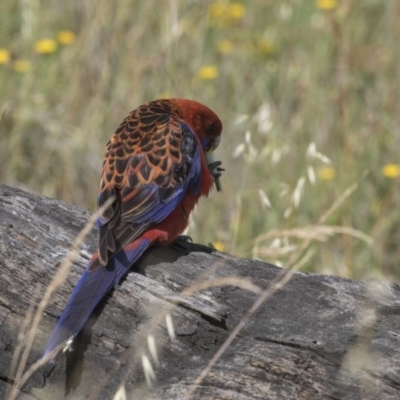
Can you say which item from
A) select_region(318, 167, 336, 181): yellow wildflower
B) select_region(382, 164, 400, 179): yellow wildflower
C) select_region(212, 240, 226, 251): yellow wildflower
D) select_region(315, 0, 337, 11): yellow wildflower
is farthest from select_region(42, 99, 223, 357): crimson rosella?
select_region(315, 0, 337, 11): yellow wildflower

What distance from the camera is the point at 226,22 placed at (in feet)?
19.5

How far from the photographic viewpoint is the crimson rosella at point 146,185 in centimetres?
285

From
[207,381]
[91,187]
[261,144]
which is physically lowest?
[91,187]

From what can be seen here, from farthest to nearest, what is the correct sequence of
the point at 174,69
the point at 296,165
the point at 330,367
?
the point at 296,165, the point at 174,69, the point at 330,367

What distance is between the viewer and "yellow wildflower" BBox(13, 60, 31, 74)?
16.9ft

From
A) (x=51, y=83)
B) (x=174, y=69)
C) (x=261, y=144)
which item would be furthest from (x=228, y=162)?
(x=51, y=83)

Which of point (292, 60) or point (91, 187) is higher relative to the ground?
point (292, 60)

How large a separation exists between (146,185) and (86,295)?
709 millimetres

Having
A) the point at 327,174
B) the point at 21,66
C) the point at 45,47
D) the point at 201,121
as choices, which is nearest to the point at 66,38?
the point at 45,47

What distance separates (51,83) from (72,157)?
2.02 feet

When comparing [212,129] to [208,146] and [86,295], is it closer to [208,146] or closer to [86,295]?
[208,146]

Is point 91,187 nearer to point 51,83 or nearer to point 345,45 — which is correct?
point 51,83

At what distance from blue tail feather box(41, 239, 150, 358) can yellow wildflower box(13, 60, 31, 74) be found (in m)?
2.45

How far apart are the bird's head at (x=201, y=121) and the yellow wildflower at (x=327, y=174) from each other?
92 cm
